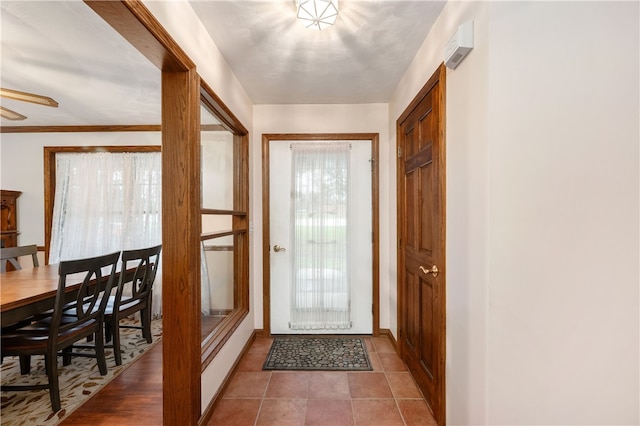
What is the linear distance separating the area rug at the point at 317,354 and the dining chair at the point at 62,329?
135 cm

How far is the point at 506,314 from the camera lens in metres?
1.12

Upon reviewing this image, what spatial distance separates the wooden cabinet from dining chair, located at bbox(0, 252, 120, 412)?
82.2 inches

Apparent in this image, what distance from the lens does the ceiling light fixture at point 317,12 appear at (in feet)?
4.69

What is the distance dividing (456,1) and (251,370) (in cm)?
278

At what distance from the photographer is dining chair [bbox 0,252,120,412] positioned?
1800 millimetres

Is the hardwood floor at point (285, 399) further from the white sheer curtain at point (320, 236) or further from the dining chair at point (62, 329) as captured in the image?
the white sheer curtain at point (320, 236)

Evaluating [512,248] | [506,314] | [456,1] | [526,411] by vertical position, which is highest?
[456,1]

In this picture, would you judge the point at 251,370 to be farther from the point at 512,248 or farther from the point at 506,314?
the point at 512,248

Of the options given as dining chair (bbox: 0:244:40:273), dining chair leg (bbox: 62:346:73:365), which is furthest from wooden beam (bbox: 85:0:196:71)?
dining chair (bbox: 0:244:40:273)

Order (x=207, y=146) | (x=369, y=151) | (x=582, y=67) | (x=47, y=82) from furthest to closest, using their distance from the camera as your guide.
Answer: (x=369, y=151) → (x=47, y=82) → (x=207, y=146) → (x=582, y=67)

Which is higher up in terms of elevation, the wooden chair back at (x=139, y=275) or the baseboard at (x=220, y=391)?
the wooden chair back at (x=139, y=275)

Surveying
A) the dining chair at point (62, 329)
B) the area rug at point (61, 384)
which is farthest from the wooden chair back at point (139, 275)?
the area rug at point (61, 384)

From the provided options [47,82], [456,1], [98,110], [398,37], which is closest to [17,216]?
[98,110]

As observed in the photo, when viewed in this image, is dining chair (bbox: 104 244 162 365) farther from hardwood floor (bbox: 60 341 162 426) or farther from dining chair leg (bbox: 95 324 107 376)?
hardwood floor (bbox: 60 341 162 426)
